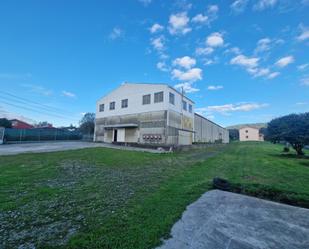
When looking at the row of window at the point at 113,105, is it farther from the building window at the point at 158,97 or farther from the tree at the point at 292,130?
the tree at the point at 292,130

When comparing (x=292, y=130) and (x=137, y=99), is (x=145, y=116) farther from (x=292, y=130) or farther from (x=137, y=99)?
(x=292, y=130)

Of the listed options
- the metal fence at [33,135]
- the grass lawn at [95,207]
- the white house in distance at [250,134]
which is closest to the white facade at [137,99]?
Answer: the metal fence at [33,135]

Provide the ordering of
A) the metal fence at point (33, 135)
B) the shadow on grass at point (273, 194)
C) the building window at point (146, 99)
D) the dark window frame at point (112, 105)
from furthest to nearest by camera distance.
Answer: the dark window frame at point (112, 105) < the metal fence at point (33, 135) < the building window at point (146, 99) < the shadow on grass at point (273, 194)

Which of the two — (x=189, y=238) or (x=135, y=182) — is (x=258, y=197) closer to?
(x=189, y=238)

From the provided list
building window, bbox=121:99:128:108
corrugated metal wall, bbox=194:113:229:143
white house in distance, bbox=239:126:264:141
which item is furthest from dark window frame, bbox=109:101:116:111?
white house in distance, bbox=239:126:264:141

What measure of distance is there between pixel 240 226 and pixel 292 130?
16.2 metres

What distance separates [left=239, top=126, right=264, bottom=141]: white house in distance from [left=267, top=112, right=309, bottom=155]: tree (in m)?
60.1

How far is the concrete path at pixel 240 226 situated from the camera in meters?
2.53

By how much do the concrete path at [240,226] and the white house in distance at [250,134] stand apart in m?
76.4

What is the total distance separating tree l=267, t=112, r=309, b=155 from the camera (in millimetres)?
14555

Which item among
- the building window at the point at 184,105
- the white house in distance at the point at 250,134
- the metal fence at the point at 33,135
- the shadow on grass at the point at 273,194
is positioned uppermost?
the building window at the point at 184,105

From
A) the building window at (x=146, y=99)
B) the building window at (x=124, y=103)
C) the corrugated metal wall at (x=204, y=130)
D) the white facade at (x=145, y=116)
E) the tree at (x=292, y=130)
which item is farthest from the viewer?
the corrugated metal wall at (x=204, y=130)

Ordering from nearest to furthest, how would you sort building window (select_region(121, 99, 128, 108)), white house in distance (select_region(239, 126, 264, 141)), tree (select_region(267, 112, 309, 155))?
tree (select_region(267, 112, 309, 155)), building window (select_region(121, 99, 128, 108)), white house in distance (select_region(239, 126, 264, 141))

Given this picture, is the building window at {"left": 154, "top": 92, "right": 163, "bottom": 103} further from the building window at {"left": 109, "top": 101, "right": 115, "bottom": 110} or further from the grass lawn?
the grass lawn
